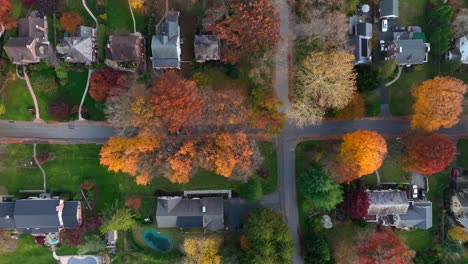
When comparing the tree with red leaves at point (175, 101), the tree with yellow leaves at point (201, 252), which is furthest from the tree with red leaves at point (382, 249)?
the tree with red leaves at point (175, 101)

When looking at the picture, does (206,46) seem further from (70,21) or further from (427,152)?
(427,152)

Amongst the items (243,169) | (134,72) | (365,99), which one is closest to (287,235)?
(243,169)

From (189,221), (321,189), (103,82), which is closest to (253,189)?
(321,189)

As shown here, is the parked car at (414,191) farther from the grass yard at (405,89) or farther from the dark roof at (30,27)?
the dark roof at (30,27)

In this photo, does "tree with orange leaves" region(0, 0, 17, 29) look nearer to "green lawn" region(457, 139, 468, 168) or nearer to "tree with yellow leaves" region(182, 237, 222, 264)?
"tree with yellow leaves" region(182, 237, 222, 264)

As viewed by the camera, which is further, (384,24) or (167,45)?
(384,24)

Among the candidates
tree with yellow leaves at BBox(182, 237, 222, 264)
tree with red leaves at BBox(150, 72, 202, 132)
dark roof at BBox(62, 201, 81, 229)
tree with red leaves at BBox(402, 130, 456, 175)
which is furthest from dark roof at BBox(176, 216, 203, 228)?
tree with red leaves at BBox(402, 130, 456, 175)
